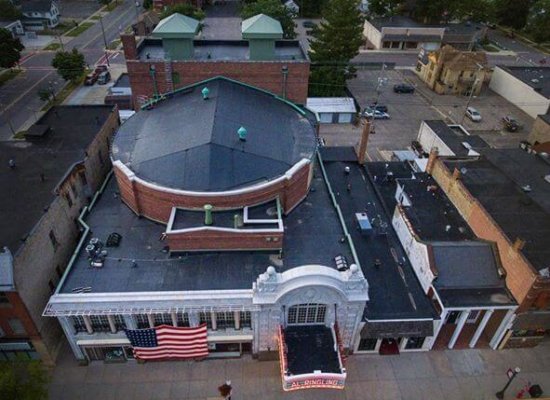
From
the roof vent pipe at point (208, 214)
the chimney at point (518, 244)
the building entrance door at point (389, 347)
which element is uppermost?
the roof vent pipe at point (208, 214)

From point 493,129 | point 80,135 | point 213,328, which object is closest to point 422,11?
point 493,129

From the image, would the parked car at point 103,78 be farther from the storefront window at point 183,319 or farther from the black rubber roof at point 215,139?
the storefront window at point 183,319

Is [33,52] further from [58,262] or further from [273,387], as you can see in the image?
[273,387]

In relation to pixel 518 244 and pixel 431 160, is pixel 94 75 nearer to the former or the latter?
pixel 431 160

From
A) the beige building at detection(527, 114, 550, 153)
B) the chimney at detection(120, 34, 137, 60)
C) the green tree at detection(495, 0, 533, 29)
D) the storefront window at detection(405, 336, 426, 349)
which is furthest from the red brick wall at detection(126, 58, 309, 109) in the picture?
the green tree at detection(495, 0, 533, 29)

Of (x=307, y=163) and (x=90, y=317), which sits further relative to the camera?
(x=307, y=163)

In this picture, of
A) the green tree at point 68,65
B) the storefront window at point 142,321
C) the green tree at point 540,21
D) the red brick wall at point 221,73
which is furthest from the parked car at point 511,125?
the green tree at point 68,65

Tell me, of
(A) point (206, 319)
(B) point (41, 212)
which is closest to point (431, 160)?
(A) point (206, 319)
